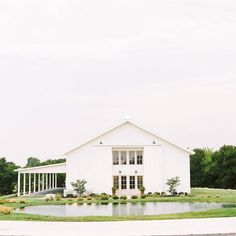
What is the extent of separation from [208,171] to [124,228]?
45369mm

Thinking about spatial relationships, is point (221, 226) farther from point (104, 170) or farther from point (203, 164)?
point (203, 164)

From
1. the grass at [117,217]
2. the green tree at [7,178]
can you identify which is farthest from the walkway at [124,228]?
the green tree at [7,178]

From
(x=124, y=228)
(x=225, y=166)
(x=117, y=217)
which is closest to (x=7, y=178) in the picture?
(x=225, y=166)

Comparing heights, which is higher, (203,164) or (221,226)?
(203,164)

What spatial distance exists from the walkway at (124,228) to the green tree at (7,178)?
4243 centimetres

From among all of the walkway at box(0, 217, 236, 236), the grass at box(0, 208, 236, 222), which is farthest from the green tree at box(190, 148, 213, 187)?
the walkway at box(0, 217, 236, 236)

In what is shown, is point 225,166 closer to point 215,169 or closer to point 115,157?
point 215,169

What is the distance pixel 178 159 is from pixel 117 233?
3221 cm

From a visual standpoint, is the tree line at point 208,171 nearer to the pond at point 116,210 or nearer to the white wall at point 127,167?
the white wall at point 127,167

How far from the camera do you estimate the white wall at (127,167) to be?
1801 inches

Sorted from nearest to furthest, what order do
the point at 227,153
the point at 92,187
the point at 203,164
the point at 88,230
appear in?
the point at 88,230 < the point at 92,187 < the point at 227,153 < the point at 203,164

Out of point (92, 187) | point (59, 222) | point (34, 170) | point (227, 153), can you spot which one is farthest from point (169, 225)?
point (227, 153)

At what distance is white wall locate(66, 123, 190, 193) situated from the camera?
45750mm

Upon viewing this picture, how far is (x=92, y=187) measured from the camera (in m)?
45.5
